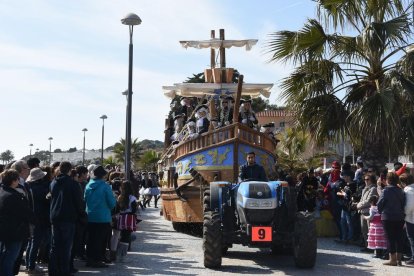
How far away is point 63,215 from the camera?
842 cm

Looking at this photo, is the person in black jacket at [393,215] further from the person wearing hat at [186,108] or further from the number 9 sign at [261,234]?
the person wearing hat at [186,108]

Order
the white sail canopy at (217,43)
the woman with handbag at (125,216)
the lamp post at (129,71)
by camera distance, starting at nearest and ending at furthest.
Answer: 1. the woman with handbag at (125,216)
2. the lamp post at (129,71)
3. the white sail canopy at (217,43)

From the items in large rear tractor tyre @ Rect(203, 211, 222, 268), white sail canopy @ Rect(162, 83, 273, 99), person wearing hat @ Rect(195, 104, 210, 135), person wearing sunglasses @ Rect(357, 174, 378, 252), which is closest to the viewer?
large rear tractor tyre @ Rect(203, 211, 222, 268)

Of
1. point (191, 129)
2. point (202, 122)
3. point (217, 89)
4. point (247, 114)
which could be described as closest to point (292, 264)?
point (202, 122)

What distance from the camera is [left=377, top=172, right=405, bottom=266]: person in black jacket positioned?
32.8 ft

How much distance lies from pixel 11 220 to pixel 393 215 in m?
6.17

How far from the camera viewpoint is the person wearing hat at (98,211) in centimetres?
959

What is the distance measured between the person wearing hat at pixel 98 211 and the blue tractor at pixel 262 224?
5.24 ft

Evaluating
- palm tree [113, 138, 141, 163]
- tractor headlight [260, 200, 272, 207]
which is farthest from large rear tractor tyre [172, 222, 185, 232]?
palm tree [113, 138, 141, 163]

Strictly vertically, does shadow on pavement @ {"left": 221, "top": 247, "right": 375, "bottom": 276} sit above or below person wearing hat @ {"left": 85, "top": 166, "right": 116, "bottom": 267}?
below

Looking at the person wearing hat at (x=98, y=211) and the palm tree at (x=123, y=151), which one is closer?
the person wearing hat at (x=98, y=211)

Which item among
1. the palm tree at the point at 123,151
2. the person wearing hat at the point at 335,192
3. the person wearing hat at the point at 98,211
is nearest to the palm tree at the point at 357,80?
the person wearing hat at the point at 335,192

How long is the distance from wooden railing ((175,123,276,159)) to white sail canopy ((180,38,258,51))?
9.10 meters

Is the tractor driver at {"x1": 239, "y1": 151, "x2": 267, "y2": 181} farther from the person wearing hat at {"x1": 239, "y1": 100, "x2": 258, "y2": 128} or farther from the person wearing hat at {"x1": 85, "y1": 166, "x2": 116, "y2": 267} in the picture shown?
the person wearing hat at {"x1": 239, "y1": 100, "x2": 258, "y2": 128}
